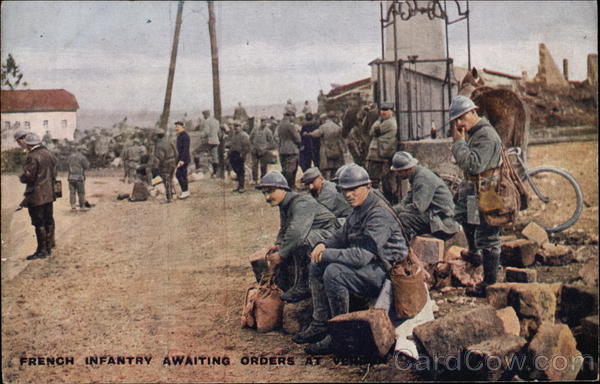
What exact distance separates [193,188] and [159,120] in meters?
0.96

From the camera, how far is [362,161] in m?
7.53

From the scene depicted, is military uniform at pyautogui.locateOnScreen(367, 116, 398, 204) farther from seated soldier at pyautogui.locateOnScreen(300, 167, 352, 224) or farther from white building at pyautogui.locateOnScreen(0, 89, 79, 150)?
white building at pyautogui.locateOnScreen(0, 89, 79, 150)

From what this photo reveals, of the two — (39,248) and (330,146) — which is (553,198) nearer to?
(330,146)

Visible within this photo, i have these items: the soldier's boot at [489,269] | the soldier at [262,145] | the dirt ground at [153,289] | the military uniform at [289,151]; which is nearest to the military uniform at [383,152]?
the dirt ground at [153,289]

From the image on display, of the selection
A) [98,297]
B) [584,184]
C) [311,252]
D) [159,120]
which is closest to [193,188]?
[159,120]

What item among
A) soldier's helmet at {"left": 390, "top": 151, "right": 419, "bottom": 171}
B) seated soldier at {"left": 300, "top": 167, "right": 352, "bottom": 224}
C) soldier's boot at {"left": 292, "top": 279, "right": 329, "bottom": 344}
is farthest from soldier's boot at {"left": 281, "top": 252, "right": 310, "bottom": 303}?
soldier's helmet at {"left": 390, "top": 151, "right": 419, "bottom": 171}

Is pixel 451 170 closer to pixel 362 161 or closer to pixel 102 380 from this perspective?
pixel 362 161

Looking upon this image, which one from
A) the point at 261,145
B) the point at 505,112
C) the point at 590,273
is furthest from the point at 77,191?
the point at 590,273

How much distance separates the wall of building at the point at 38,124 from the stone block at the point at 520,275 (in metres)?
4.92

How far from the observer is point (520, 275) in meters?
5.48

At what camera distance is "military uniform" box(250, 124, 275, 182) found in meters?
10.3

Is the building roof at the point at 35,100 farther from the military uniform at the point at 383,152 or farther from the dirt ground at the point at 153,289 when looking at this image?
the military uniform at the point at 383,152

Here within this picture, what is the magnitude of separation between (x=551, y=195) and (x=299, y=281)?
2974mm

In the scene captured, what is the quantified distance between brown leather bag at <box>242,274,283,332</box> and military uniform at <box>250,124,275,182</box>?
190 inches
